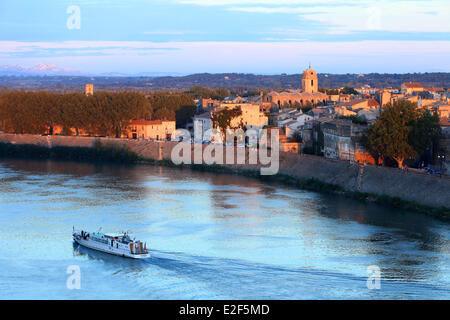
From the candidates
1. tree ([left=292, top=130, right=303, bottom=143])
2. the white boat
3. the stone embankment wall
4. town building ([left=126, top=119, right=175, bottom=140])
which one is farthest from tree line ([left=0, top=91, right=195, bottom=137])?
the white boat

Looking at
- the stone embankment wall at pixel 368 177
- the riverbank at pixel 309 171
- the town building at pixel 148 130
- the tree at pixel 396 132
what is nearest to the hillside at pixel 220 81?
the town building at pixel 148 130

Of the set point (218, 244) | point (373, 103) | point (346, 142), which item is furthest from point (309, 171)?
point (373, 103)

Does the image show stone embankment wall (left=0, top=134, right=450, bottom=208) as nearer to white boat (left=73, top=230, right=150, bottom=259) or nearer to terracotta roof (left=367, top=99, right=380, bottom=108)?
white boat (left=73, top=230, right=150, bottom=259)

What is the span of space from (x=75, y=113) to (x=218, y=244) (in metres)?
15.7

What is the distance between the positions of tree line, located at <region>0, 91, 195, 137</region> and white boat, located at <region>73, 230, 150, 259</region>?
14.1 m

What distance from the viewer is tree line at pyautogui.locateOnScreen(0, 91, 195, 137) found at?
79.4ft

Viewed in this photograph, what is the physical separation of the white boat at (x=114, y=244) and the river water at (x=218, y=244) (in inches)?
4.5

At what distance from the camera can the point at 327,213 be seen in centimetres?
1227

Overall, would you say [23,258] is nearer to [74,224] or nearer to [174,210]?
[74,224]

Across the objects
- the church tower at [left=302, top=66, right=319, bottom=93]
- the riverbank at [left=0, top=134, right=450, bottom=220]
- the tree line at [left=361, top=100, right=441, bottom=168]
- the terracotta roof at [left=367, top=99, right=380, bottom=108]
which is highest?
the church tower at [left=302, top=66, right=319, bottom=93]

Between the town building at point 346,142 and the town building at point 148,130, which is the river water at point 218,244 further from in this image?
the town building at point 148,130
